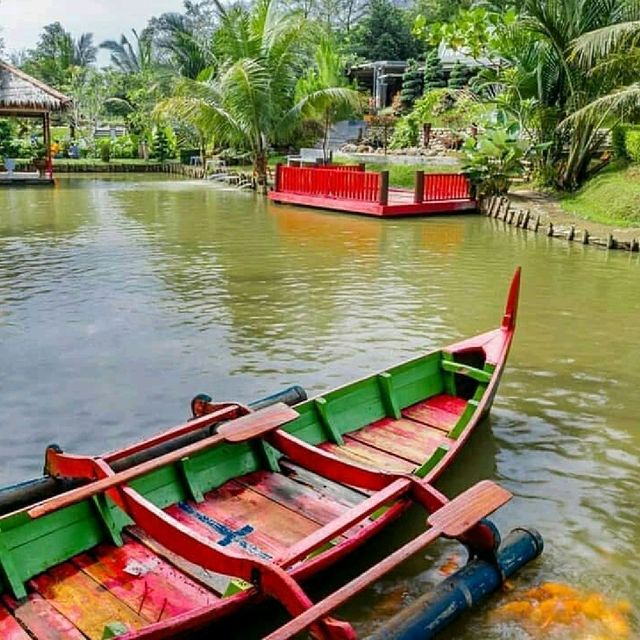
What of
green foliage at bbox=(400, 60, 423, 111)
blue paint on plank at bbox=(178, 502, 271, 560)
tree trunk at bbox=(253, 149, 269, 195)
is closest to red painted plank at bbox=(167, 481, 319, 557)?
blue paint on plank at bbox=(178, 502, 271, 560)

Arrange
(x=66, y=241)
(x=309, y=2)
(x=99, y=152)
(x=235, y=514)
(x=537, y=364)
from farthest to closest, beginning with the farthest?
(x=309, y=2), (x=99, y=152), (x=66, y=241), (x=537, y=364), (x=235, y=514)

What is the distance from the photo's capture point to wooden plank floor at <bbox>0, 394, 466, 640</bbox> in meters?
3.29

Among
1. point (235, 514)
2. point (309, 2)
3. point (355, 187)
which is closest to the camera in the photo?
point (235, 514)

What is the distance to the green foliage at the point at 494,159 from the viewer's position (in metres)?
18.3

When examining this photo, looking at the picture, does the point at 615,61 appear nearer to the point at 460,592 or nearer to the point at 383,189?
the point at 383,189

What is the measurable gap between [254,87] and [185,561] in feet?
62.6

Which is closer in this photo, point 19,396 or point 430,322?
point 19,396

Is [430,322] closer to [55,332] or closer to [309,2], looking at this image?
[55,332]

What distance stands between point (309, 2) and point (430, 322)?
44.6 meters

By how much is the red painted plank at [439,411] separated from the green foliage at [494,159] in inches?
540

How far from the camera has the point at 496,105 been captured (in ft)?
67.6

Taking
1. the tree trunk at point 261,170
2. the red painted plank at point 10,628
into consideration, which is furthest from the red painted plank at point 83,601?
the tree trunk at point 261,170

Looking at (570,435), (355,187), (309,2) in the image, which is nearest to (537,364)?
(570,435)

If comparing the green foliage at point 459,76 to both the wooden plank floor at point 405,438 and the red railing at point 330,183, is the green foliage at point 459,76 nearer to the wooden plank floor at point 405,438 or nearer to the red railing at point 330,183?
the red railing at point 330,183
